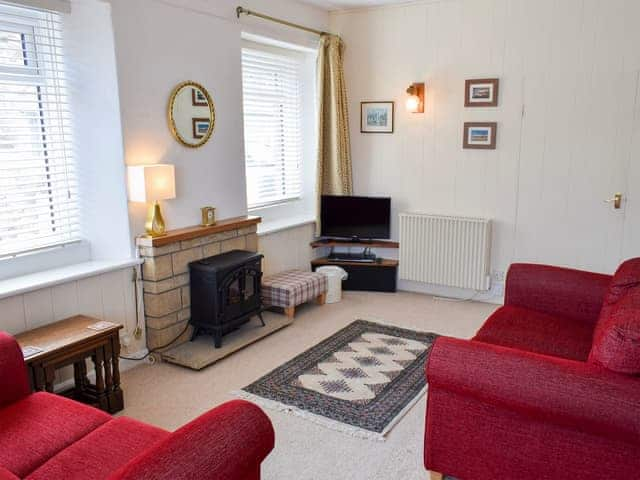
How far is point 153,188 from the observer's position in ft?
11.3

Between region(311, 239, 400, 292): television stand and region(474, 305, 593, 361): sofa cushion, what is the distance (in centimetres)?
201

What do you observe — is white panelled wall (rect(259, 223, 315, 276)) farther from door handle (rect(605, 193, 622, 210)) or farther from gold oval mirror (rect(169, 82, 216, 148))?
door handle (rect(605, 193, 622, 210))

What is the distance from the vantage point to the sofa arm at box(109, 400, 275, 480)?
1.52 m

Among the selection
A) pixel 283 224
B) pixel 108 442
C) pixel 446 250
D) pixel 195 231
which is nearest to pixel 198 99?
pixel 195 231

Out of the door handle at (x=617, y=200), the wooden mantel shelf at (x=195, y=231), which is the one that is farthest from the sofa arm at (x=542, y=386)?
the door handle at (x=617, y=200)

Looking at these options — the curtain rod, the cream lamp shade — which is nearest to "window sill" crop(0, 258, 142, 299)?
the cream lamp shade

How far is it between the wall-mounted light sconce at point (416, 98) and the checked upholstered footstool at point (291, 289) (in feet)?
5.53

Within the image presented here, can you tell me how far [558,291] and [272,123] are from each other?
3006 millimetres

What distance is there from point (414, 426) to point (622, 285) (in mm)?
1227

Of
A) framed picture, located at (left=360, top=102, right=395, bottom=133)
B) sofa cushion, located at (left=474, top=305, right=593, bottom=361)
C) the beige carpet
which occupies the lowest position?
the beige carpet

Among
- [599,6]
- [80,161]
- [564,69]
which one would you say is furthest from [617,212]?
[80,161]

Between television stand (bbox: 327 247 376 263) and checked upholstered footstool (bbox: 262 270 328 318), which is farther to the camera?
television stand (bbox: 327 247 376 263)

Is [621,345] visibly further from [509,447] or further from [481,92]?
[481,92]

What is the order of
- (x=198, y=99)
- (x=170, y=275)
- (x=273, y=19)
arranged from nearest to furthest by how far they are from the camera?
(x=170, y=275) → (x=198, y=99) → (x=273, y=19)
